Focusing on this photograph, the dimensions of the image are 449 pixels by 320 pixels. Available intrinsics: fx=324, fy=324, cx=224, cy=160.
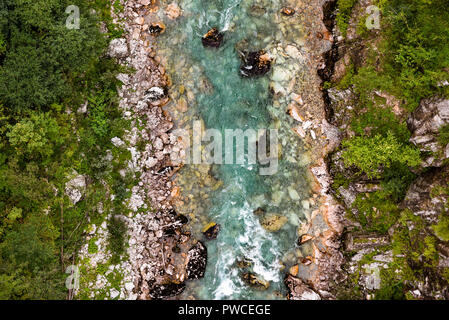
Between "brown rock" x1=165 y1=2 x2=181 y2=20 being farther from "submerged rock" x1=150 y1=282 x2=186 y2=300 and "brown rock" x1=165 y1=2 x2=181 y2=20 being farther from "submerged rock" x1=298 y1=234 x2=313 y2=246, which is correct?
"submerged rock" x1=150 y1=282 x2=186 y2=300

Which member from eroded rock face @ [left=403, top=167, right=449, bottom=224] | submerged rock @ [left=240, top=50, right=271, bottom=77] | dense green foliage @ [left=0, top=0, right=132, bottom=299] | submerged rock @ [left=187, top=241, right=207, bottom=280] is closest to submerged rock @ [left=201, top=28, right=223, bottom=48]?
submerged rock @ [left=240, top=50, right=271, bottom=77]

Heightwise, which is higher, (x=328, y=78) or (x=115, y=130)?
(x=328, y=78)

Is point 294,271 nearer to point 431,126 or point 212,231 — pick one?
point 212,231

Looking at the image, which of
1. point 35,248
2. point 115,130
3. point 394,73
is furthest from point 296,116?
point 35,248

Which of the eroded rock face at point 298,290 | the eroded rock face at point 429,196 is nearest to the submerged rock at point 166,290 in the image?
the eroded rock face at point 298,290

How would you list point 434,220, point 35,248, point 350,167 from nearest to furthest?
point 434,220 < point 35,248 < point 350,167

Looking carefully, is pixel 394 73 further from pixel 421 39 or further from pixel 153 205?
pixel 153 205
